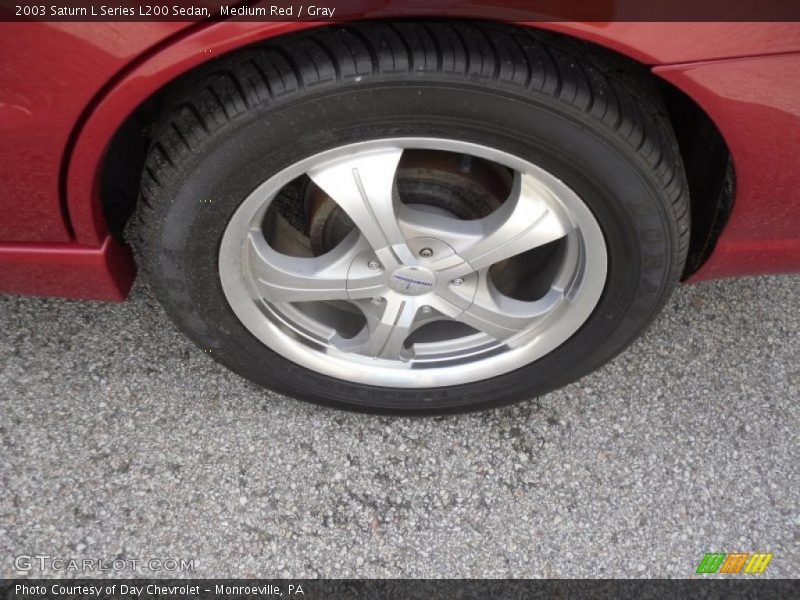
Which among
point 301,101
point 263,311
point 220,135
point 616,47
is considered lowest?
point 263,311

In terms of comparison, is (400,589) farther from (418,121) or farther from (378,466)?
(418,121)

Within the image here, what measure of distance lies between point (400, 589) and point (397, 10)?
4.07ft

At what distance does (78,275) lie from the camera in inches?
67.6

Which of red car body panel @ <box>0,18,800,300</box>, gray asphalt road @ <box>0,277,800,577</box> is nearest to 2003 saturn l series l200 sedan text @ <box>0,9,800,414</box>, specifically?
red car body panel @ <box>0,18,800,300</box>

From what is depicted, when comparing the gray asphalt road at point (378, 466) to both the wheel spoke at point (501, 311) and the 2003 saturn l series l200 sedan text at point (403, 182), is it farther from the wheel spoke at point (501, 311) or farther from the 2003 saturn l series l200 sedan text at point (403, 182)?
the wheel spoke at point (501, 311)

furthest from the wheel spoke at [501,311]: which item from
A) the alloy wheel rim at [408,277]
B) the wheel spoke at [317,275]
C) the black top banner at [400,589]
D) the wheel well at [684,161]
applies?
the black top banner at [400,589]

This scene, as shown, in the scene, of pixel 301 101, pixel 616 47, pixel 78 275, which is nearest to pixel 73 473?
pixel 78 275

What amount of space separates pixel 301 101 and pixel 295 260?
48 cm

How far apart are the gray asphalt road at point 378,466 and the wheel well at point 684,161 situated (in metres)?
0.48

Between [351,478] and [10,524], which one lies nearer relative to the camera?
[10,524]

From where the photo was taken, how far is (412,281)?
1.79 metres

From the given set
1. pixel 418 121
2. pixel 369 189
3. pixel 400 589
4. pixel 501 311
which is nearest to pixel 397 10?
pixel 418 121

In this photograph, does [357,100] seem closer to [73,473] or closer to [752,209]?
[752,209]

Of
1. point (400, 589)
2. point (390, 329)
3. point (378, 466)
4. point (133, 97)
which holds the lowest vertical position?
point (400, 589)
